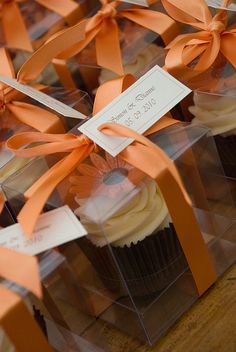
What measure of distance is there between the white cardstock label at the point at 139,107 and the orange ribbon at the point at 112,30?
25 centimetres

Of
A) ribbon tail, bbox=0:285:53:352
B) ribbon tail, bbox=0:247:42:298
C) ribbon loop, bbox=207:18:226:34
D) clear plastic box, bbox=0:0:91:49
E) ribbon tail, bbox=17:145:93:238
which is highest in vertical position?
clear plastic box, bbox=0:0:91:49

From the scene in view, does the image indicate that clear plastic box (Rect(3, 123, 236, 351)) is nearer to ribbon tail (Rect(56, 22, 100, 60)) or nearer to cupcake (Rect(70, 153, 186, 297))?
cupcake (Rect(70, 153, 186, 297))

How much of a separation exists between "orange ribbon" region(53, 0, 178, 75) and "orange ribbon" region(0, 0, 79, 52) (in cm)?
18

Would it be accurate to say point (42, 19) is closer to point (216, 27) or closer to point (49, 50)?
point (49, 50)

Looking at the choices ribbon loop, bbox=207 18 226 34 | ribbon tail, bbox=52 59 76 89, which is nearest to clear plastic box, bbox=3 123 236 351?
ribbon loop, bbox=207 18 226 34

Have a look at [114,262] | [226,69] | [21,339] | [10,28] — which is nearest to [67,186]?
[114,262]

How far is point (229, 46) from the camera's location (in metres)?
1.14

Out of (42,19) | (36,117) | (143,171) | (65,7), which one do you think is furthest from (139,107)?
(42,19)

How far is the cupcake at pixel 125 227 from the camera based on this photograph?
3.12 feet

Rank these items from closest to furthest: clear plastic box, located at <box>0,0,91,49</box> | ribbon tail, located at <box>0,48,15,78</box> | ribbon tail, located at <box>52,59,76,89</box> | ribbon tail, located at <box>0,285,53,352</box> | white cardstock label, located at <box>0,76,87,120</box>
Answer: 1. ribbon tail, located at <box>0,285,53,352</box>
2. white cardstock label, located at <box>0,76,87,120</box>
3. ribbon tail, located at <box>0,48,15,78</box>
4. ribbon tail, located at <box>52,59,76,89</box>
5. clear plastic box, located at <box>0,0,91,49</box>

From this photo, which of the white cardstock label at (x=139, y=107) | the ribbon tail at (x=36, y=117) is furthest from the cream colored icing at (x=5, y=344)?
the ribbon tail at (x=36, y=117)

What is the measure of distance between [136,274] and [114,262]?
5cm

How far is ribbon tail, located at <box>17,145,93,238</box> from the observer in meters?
0.93

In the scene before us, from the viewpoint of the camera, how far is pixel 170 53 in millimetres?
1146
